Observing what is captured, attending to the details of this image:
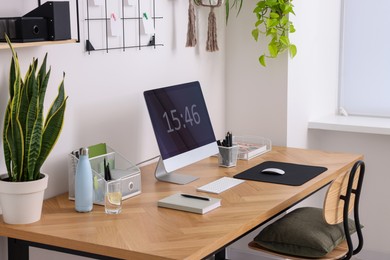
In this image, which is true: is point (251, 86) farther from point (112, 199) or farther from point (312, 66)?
point (112, 199)

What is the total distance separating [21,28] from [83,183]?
1.86 ft

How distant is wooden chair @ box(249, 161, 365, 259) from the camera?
2.67 m

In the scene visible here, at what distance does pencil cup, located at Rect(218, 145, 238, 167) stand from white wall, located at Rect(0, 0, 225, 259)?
0.32 meters

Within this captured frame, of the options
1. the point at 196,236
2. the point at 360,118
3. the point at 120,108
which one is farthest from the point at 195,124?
the point at 360,118

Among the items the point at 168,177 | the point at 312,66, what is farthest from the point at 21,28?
the point at 312,66

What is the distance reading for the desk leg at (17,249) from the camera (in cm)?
232

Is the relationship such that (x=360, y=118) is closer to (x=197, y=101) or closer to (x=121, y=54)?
(x=197, y=101)

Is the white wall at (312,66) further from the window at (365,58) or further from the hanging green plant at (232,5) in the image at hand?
the hanging green plant at (232,5)

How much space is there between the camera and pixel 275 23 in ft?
11.2

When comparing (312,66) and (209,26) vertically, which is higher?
(209,26)

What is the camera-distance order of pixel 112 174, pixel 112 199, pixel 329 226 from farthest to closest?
1. pixel 329 226
2. pixel 112 174
3. pixel 112 199

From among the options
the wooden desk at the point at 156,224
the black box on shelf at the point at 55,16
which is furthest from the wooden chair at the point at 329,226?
the black box on shelf at the point at 55,16

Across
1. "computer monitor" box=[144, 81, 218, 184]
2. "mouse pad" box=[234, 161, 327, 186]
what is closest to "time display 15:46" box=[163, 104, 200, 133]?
"computer monitor" box=[144, 81, 218, 184]

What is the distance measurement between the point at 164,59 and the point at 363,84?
1414 millimetres
